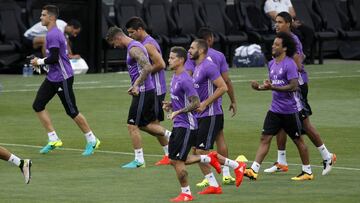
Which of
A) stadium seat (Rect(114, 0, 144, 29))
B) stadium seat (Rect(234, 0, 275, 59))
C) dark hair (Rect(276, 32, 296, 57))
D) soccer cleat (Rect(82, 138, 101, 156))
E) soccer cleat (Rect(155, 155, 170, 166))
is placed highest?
dark hair (Rect(276, 32, 296, 57))

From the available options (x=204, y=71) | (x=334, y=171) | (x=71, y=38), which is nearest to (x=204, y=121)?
(x=204, y=71)

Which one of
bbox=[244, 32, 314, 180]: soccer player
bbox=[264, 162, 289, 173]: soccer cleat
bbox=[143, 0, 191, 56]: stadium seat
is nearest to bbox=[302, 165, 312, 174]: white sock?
bbox=[244, 32, 314, 180]: soccer player

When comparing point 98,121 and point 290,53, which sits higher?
point 290,53

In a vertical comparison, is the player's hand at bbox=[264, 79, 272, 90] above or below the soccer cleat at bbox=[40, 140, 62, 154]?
above

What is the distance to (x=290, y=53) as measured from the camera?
1764 cm

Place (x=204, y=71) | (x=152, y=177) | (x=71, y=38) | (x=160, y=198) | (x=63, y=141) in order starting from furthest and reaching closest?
(x=71, y=38), (x=63, y=141), (x=152, y=177), (x=204, y=71), (x=160, y=198)

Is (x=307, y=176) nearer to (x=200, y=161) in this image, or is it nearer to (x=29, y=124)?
(x=200, y=161)

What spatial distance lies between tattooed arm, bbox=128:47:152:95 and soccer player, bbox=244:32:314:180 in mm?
1926

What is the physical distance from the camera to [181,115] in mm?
15875

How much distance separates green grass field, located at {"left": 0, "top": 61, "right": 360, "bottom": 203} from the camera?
53.4 ft

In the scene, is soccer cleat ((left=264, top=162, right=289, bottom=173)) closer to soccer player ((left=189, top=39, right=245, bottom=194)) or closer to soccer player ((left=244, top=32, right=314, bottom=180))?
soccer player ((left=244, top=32, right=314, bottom=180))

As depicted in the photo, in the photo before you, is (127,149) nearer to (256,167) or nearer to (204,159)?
(256,167)

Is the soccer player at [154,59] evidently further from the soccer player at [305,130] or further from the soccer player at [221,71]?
the soccer player at [305,130]

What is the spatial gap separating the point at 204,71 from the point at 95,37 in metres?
19.2
